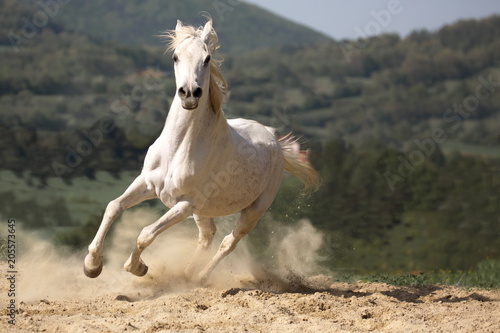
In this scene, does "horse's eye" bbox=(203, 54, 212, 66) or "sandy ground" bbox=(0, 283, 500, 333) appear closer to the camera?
"sandy ground" bbox=(0, 283, 500, 333)

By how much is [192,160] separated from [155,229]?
2.19ft

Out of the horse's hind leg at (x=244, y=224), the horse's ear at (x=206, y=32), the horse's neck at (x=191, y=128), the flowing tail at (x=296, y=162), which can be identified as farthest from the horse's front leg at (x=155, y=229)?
the flowing tail at (x=296, y=162)

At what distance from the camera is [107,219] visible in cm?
572

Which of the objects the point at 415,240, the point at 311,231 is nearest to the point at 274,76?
the point at 415,240

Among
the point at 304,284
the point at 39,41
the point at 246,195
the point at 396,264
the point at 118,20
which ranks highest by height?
the point at 118,20

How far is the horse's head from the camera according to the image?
5.08 metres

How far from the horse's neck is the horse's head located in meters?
0.25

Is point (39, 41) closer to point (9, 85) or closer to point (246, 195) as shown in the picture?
point (9, 85)

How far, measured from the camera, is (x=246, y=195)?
657 centimetres

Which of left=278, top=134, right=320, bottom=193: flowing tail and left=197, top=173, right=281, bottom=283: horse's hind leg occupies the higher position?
left=278, top=134, right=320, bottom=193: flowing tail

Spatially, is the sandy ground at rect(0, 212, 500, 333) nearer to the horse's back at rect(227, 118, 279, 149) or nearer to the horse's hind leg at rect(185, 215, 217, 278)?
the horse's hind leg at rect(185, 215, 217, 278)

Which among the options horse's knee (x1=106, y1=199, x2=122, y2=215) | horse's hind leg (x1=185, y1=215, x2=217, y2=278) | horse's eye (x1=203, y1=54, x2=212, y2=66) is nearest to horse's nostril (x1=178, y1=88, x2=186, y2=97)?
horse's eye (x1=203, y1=54, x2=212, y2=66)

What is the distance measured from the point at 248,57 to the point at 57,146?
2354 cm

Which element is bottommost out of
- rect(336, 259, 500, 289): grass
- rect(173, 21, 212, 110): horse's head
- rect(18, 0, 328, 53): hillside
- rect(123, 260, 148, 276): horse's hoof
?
rect(336, 259, 500, 289): grass
